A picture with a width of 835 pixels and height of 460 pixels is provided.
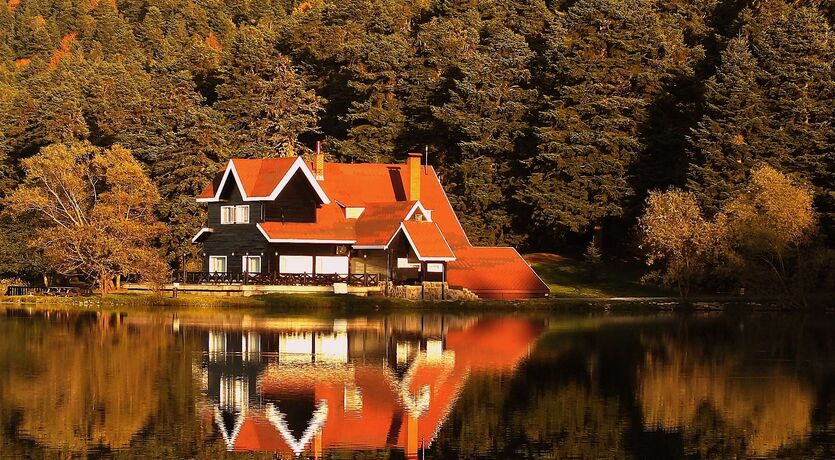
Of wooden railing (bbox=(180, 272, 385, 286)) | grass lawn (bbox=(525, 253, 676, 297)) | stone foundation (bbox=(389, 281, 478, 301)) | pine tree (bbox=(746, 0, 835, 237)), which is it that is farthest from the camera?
grass lawn (bbox=(525, 253, 676, 297))

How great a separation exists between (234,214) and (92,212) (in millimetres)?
8012

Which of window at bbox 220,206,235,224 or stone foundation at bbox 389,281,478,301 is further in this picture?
window at bbox 220,206,235,224

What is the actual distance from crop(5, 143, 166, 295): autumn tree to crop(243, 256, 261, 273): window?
4884 millimetres

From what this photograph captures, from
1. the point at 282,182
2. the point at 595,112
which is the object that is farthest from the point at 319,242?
the point at 595,112

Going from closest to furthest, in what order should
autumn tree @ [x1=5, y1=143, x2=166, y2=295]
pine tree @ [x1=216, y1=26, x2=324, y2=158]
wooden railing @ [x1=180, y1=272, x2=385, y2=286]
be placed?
1. autumn tree @ [x1=5, y1=143, x2=166, y2=295]
2. wooden railing @ [x1=180, y1=272, x2=385, y2=286]
3. pine tree @ [x1=216, y1=26, x2=324, y2=158]

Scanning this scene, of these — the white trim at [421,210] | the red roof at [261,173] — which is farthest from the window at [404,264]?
the red roof at [261,173]

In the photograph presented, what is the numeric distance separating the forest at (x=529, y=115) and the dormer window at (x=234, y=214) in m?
5.18

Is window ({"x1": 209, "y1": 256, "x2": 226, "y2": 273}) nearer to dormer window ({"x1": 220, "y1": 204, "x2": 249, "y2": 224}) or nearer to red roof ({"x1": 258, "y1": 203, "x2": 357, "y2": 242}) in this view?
dormer window ({"x1": 220, "y1": 204, "x2": 249, "y2": 224})

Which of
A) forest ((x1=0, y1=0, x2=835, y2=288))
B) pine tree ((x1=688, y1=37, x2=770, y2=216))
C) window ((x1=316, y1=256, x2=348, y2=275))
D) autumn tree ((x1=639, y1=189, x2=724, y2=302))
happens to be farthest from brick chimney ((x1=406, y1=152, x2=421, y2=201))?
pine tree ((x1=688, y1=37, x2=770, y2=216))

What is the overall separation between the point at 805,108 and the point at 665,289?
515 inches

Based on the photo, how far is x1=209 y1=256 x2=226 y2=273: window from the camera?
71875 mm

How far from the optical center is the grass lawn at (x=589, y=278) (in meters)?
73.9

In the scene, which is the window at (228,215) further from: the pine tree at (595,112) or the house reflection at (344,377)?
the pine tree at (595,112)

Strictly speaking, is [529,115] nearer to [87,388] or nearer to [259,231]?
[259,231]
